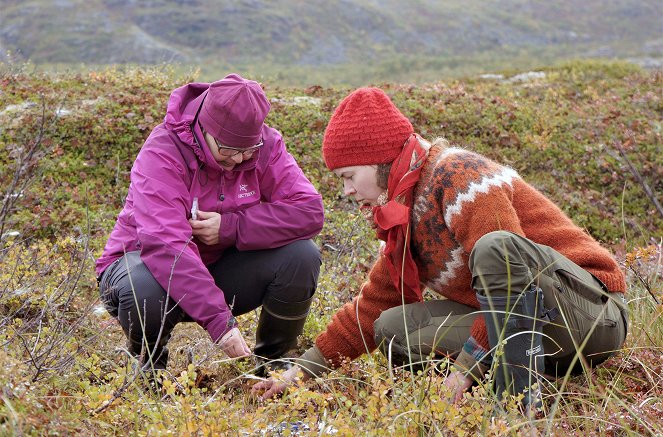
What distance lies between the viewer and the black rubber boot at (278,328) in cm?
401

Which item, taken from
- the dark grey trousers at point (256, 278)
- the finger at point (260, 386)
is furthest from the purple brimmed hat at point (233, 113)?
the finger at point (260, 386)

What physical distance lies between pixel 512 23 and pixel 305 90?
2135 inches

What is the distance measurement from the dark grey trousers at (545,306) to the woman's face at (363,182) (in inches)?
22.9

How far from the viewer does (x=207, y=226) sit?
3752mm

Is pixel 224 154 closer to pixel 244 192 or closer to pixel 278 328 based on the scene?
pixel 244 192

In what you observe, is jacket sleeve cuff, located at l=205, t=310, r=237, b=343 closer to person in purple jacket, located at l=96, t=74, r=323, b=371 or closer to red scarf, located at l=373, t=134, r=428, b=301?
person in purple jacket, located at l=96, t=74, r=323, b=371

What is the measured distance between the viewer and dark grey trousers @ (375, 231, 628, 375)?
2.84 meters

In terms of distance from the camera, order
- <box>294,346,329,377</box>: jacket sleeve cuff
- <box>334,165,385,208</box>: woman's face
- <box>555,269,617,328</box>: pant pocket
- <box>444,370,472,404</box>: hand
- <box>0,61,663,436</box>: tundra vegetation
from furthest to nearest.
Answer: <box>294,346,329,377</box>: jacket sleeve cuff
<box>334,165,385,208</box>: woman's face
<box>555,269,617,328</box>: pant pocket
<box>444,370,472,404</box>: hand
<box>0,61,663,436</box>: tundra vegetation

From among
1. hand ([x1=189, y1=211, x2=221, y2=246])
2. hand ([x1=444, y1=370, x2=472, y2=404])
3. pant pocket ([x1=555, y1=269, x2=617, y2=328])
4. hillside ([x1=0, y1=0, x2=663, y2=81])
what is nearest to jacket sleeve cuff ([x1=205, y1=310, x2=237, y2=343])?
hand ([x1=189, y1=211, x2=221, y2=246])

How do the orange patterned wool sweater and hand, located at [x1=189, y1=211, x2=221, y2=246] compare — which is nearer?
the orange patterned wool sweater

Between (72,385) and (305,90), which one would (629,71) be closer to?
(305,90)

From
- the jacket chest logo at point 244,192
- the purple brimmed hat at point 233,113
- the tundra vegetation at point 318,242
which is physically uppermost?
the purple brimmed hat at point 233,113

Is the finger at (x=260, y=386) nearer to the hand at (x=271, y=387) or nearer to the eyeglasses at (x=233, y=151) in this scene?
the hand at (x=271, y=387)

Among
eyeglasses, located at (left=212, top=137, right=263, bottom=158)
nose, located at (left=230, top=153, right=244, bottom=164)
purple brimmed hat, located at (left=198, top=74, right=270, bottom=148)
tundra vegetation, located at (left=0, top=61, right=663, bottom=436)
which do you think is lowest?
tundra vegetation, located at (left=0, top=61, right=663, bottom=436)
